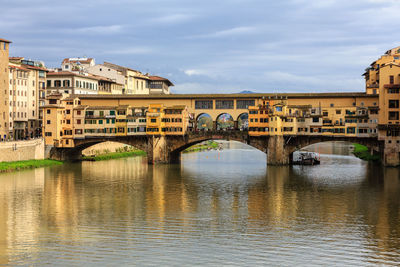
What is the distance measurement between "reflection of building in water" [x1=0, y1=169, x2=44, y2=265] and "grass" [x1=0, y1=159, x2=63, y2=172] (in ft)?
7.56

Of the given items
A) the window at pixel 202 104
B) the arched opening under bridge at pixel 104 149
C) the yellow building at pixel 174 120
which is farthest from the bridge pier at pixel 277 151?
the arched opening under bridge at pixel 104 149

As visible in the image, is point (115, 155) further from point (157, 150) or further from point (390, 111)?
point (390, 111)

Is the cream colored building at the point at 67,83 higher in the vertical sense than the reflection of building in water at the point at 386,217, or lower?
higher

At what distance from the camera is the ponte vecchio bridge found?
70062mm

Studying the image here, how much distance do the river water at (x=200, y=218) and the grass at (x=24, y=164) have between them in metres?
2.39

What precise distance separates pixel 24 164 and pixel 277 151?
30796 mm

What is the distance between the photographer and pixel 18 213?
128 feet

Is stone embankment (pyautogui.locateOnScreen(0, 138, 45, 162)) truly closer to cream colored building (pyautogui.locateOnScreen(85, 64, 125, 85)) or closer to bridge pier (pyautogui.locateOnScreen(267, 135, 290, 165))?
bridge pier (pyautogui.locateOnScreen(267, 135, 290, 165))

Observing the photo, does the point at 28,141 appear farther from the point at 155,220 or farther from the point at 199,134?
the point at 155,220

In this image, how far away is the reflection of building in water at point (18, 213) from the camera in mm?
29688

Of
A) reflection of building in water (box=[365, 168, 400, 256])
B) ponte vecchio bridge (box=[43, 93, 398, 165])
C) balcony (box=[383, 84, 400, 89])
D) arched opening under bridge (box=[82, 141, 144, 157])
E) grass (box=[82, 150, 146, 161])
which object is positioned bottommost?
reflection of building in water (box=[365, 168, 400, 256])

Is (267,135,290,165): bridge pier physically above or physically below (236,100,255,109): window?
below

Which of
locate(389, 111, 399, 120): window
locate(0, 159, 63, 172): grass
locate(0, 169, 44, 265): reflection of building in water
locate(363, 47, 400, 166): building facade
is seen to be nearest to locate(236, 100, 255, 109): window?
locate(363, 47, 400, 166): building facade

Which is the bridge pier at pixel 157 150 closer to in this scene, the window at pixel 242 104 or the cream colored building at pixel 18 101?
the window at pixel 242 104
